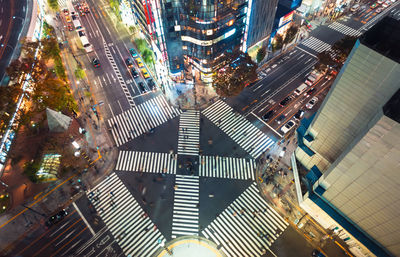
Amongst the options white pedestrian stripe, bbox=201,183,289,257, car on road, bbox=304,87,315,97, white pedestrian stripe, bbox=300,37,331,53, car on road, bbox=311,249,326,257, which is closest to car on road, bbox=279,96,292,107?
car on road, bbox=304,87,315,97

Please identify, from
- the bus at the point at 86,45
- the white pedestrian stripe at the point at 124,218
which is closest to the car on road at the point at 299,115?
the white pedestrian stripe at the point at 124,218

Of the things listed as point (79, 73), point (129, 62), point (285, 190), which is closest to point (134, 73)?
point (129, 62)

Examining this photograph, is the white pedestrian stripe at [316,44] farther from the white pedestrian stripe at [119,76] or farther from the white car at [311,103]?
the white pedestrian stripe at [119,76]

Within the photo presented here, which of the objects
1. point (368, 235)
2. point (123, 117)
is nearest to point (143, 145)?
point (123, 117)

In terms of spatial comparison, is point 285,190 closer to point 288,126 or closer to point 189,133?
point 288,126

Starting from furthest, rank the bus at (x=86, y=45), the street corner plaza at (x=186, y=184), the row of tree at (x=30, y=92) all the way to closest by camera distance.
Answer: the bus at (x=86, y=45)
the row of tree at (x=30, y=92)
the street corner plaza at (x=186, y=184)

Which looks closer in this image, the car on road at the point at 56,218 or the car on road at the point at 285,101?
the car on road at the point at 56,218
